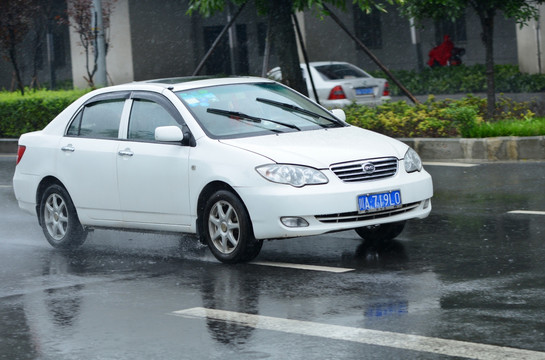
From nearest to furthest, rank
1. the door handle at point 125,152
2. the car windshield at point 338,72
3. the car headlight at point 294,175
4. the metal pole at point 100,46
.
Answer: the car headlight at point 294,175 < the door handle at point 125,152 < the metal pole at point 100,46 < the car windshield at point 338,72

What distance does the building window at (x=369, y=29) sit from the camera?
3997 centimetres

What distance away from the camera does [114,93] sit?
1017cm

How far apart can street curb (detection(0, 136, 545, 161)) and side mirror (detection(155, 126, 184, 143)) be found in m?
7.08

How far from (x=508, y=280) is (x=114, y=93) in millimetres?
4316

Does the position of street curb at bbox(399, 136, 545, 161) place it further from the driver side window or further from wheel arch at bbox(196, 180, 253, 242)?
wheel arch at bbox(196, 180, 253, 242)

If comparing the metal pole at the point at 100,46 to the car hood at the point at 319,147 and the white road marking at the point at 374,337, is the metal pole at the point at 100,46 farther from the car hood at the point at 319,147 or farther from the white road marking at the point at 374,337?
the white road marking at the point at 374,337

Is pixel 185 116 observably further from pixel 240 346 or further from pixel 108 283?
pixel 240 346

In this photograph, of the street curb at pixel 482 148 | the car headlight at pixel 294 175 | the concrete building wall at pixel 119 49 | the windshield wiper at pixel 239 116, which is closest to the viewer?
the car headlight at pixel 294 175

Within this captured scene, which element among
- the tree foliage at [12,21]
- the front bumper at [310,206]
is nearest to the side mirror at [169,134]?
the front bumper at [310,206]

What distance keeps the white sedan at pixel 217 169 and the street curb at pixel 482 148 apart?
5368 mm

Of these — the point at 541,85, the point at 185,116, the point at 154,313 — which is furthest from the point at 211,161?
the point at 541,85

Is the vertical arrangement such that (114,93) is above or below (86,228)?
above

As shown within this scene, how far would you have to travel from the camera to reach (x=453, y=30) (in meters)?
39.2

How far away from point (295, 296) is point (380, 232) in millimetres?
2272
